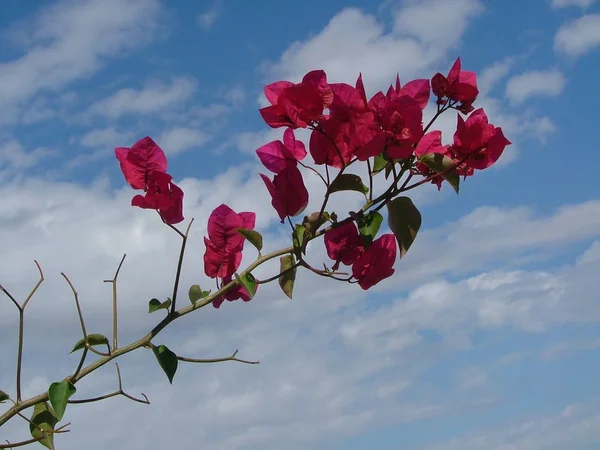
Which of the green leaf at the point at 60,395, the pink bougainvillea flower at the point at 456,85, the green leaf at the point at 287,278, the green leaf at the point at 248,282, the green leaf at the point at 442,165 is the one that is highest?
the pink bougainvillea flower at the point at 456,85

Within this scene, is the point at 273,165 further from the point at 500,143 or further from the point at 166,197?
the point at 500,143

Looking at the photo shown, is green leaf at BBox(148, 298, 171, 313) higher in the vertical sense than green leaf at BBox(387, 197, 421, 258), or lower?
lower

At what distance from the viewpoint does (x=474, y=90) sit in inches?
34.9

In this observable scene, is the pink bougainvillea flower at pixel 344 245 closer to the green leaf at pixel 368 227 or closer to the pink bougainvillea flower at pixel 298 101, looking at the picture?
the green leaf at pixel 368 227

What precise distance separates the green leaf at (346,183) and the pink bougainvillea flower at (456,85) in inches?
6.2

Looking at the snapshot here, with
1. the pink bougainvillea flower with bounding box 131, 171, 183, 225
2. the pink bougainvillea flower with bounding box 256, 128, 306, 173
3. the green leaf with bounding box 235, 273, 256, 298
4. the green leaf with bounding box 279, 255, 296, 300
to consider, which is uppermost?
the pink bougainvillea flower with bounding box 256, 128, 306, 173

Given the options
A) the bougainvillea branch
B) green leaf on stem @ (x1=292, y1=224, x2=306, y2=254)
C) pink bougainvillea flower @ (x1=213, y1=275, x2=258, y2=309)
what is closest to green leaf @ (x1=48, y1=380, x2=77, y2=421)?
the bougainvillea branch

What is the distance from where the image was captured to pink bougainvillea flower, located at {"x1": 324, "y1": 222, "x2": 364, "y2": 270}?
0.90m

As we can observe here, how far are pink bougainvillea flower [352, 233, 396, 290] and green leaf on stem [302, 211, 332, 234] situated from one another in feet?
0.24

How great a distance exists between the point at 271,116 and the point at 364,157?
0.14 m

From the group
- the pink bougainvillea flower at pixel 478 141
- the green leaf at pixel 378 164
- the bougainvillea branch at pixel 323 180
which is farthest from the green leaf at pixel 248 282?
the pink bougainvillea flower at pixel 478 141

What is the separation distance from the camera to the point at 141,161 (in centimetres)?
86

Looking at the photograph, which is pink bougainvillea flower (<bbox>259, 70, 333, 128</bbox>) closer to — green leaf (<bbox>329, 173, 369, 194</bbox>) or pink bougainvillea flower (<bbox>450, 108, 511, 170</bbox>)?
green leaf (<bbox>329, 173, 369, 194</bbox>)

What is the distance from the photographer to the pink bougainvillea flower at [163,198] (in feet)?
2.78
